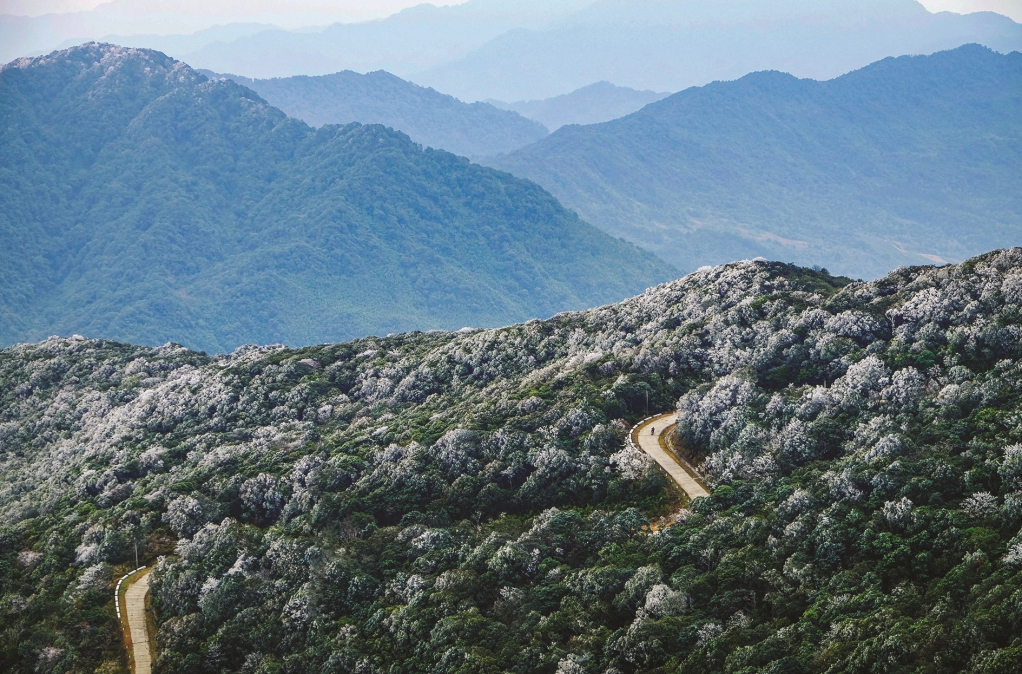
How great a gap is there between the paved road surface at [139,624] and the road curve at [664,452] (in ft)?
113

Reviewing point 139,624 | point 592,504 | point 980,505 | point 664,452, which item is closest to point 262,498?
point 139,624

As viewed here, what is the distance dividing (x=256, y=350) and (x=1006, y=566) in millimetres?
105974

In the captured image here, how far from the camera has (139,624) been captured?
70188 millimetres

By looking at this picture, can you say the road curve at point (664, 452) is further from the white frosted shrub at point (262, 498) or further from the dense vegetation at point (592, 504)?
the white frosted shrub at point (262, 498)

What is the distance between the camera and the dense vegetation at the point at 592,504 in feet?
177

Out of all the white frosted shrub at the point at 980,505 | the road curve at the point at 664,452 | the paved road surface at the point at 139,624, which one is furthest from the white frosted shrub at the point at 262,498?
the white frosted shrub at the point at 980,505

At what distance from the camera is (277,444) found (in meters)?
95.9

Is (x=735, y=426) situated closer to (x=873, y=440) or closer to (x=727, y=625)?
(x=873, y=440)

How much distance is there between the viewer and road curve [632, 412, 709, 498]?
72750mm

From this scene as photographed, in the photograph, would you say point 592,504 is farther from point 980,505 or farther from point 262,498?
point 262,498

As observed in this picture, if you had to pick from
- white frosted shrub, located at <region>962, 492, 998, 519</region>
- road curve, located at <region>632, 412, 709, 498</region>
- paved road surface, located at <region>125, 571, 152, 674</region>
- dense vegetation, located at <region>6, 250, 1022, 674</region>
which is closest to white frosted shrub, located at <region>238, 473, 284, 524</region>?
dense vegetation, located at <region>6, 250, 1022, 674</region>

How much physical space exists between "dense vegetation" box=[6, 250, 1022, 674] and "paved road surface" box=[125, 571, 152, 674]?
1.25m

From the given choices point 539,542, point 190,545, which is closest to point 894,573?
point 539,542

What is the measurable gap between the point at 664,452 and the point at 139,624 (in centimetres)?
3622
